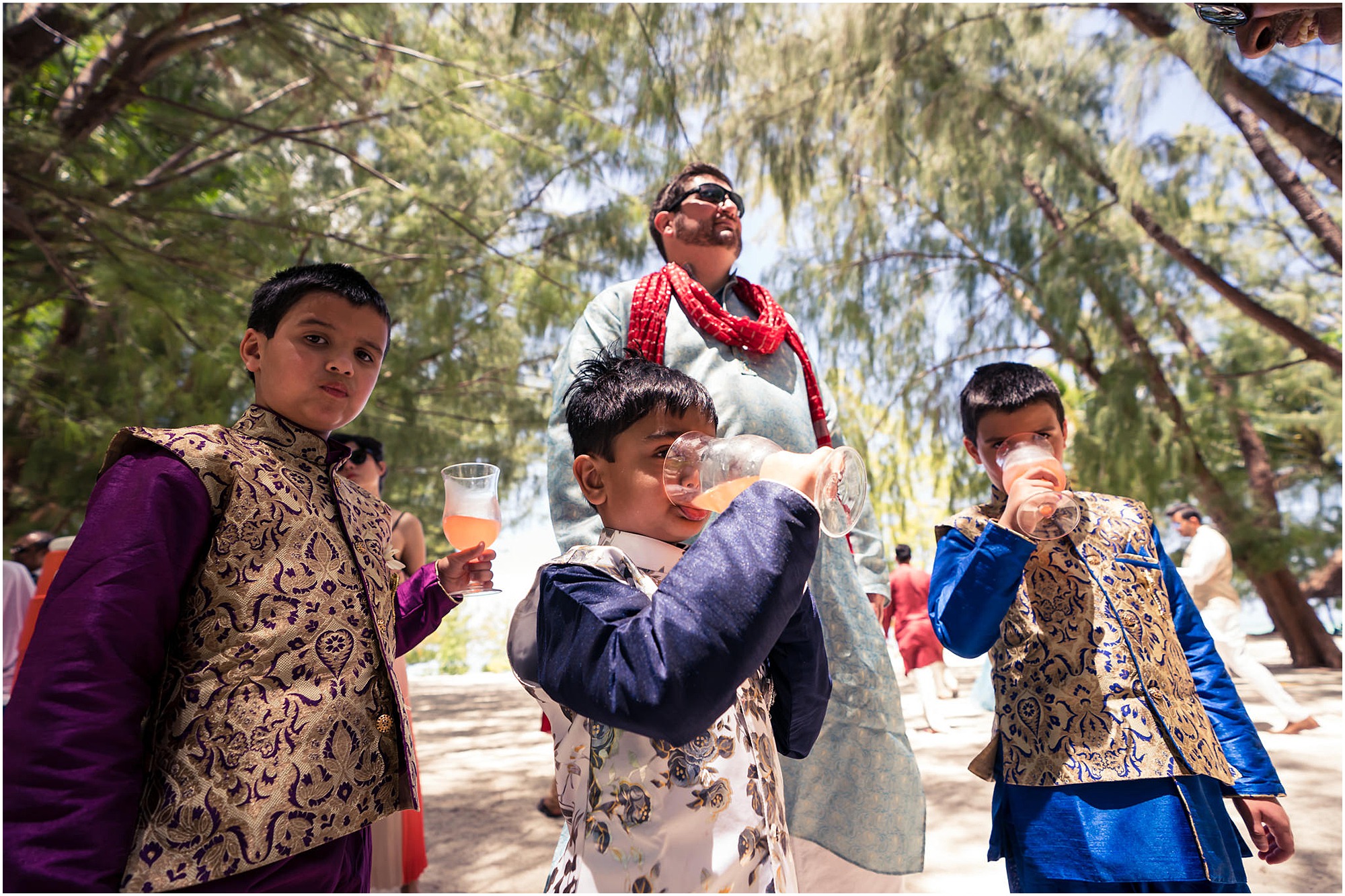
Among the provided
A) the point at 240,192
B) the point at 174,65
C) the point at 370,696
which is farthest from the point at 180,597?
the point at 240,192

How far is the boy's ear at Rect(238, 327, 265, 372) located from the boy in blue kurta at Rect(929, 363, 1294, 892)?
1.25m

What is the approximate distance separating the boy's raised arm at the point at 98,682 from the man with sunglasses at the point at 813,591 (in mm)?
633

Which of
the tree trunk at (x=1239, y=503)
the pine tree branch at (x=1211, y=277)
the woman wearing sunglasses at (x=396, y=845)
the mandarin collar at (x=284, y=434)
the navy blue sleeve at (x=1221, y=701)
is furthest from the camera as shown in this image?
the tree trunk at (x=1239, y=503)

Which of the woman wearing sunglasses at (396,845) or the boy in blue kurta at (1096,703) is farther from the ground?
the boy in blue kurta at (1096,703)

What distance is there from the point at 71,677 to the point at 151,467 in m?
0.28

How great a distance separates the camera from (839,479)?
98 cm

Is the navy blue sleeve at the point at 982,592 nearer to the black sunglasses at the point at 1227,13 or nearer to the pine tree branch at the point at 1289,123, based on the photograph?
the black sunglasses at the point at 1227,13

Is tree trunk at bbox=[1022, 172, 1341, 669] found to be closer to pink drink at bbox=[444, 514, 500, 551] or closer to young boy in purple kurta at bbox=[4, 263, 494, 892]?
pink drink at bbox=[444, 514, 500, 551]

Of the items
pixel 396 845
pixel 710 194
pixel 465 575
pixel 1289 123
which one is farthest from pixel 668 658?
pixel 1289 123

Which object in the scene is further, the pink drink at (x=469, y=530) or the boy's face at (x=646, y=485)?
the pink drink at (x=469, y=530)

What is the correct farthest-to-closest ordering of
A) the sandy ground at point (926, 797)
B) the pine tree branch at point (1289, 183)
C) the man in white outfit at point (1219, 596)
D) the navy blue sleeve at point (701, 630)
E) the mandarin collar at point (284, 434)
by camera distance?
the pine tree branch at point (1289, 183), the man in white outfit at point (1219, 596), the sandy ground at point (926, 797), the mandarin collar at point (284, 434), the navy blue sleeve at point (701, 630)

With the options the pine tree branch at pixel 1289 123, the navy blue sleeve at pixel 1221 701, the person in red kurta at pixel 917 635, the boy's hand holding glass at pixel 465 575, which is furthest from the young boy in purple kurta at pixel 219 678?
the pine tree branch at pixel 1289 123

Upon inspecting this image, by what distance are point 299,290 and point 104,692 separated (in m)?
0.67

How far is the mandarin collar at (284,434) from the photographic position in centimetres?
136
